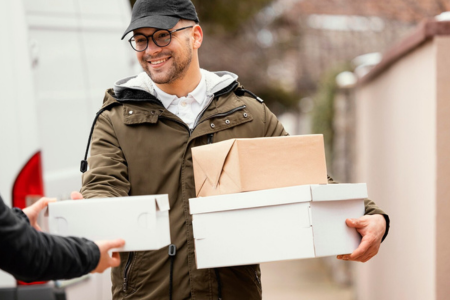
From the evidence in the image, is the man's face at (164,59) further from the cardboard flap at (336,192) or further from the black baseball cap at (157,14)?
the cardboard flap at (336,192)

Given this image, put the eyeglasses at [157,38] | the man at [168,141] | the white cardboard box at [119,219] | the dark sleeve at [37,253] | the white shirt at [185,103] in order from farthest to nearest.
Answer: the white shirt at [185,103], the eyeglasses at [157,38], the man at [168,141], the white cardboard box at [119,219], the dark sleeve at [37,253]

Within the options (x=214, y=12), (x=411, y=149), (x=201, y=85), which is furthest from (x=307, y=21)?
(x=201, y=85)

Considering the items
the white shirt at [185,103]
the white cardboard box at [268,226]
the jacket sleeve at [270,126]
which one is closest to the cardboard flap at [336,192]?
the white cardboard box at [268,226]

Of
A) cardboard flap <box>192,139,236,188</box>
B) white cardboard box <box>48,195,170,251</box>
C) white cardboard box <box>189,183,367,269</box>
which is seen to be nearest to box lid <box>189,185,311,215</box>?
white cardboard box <box>189,183,367,269</box>

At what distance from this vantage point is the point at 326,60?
15688 millimetres

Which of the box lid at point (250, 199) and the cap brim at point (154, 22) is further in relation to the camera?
the cap brim at point (154, 22)

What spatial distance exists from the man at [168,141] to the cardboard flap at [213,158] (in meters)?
0.13

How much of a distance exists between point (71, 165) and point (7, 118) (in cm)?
60

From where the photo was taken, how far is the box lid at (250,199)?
8.17 feet

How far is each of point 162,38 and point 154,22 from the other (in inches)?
4.3

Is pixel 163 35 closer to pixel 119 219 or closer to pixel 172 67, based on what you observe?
pixel 172 67

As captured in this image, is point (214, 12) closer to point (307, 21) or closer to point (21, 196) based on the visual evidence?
point (307, 21)

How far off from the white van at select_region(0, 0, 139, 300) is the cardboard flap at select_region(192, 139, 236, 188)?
2.96ft

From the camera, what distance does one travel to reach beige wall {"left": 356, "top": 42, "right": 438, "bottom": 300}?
360 cm
